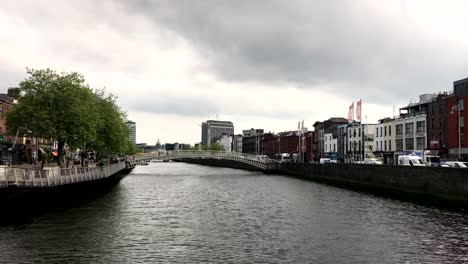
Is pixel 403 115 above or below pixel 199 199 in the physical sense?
above

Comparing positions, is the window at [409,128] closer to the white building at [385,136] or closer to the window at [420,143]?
the window at [420,143]

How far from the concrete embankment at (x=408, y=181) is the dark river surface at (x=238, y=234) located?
4.87 m

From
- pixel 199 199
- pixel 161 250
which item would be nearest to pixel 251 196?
pixel 199 199

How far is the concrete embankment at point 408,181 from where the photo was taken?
45203 millimetres

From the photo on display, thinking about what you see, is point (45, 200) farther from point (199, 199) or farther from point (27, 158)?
point (27, 158)

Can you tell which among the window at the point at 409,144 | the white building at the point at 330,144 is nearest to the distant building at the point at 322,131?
the white building at the point at 330,144

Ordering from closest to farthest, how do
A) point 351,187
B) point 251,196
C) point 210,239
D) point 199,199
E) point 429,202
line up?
1. point 210,239
2. point 429,202
3. point 199,199
4. point 251,196
5. point 351,187

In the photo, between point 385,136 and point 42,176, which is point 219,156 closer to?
point 385,136

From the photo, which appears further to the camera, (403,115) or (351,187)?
(403,115)

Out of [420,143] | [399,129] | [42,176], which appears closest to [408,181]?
[42,176]

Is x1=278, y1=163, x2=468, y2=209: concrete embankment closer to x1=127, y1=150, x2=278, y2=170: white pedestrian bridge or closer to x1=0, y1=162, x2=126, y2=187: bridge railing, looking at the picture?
x1=0, y1=162, x2=126, y2=187: bridge railing

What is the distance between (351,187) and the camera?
7075 cm

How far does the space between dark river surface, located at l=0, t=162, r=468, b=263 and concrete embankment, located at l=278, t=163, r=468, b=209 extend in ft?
16.0

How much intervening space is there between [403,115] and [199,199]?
235 feet
